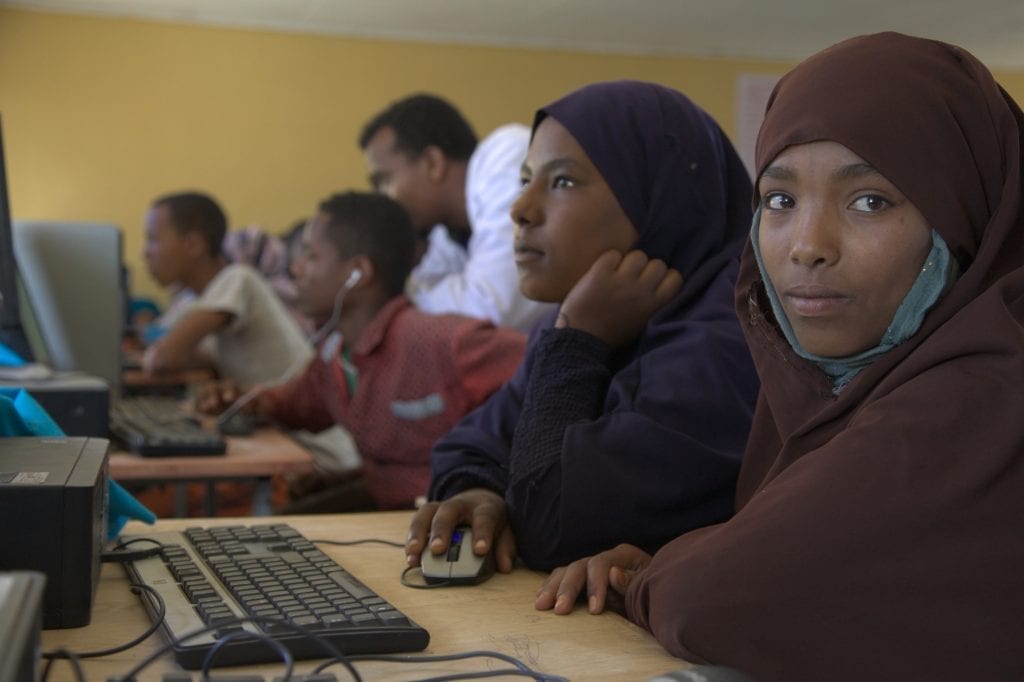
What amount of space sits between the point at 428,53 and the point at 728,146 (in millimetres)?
6989

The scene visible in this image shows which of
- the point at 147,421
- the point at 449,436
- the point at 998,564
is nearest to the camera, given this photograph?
the point at 998,564

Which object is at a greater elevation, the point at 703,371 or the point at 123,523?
the point at 703,371

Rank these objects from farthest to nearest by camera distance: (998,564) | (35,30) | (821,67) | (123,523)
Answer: (35,30)
(123,523)
(821,67)
(998,564)

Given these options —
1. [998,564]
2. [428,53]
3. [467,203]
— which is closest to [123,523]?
[998,564]

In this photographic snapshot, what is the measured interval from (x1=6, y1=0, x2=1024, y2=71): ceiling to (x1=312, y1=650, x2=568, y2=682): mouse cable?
6729mm

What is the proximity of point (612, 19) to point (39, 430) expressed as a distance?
7.01 metres

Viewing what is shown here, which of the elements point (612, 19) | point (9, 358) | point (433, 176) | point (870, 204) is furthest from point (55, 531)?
point (612, 19)

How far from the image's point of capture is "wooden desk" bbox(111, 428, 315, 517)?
225cm

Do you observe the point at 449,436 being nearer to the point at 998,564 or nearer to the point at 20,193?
the point at 998,564

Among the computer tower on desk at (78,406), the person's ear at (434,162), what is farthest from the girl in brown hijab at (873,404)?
the person's ear at (434,162)

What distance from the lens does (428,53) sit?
8391 millimetres

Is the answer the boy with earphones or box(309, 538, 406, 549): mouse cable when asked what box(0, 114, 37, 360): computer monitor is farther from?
the boy with earphones

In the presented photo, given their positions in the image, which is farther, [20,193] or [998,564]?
[20,193]

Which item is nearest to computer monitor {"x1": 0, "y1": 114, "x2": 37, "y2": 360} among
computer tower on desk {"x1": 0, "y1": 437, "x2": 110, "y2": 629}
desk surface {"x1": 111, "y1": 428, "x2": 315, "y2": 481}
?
desk surface {"x1": 111, "y1": 428, "x2": 315, "y2": 481}
